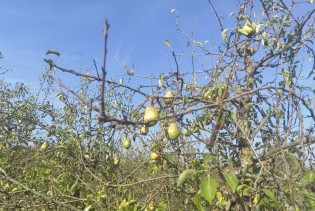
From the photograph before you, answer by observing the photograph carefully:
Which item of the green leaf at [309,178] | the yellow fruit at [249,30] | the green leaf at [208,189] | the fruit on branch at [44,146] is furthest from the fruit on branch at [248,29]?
the fruit on branch at [44,146]

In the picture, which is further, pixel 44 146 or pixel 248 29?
pixel 44 146

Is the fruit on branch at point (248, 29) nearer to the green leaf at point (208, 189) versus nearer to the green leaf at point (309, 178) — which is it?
the green leaf at point (309, 178)

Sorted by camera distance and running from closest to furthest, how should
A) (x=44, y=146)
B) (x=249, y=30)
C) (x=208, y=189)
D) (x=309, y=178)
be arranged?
(x=208, y=189)
(x=309, y=178)
(x=249, y=30)
(x=44, y=146)

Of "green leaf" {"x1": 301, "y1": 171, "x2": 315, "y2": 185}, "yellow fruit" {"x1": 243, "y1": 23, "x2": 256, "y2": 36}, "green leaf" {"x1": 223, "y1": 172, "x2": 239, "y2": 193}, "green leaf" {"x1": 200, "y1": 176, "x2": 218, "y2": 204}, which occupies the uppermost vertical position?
"yellow fruit" {"x1": 243, "y1": 23, "x2": 256, "y2": 36}

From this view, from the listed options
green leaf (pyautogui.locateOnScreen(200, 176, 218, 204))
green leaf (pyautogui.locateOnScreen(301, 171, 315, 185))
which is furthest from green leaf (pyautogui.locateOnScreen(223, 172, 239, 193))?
green leaf (pyautogui.locateOnScreen(301, 171, 315, 185))

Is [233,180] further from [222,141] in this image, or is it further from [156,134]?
[156,134]

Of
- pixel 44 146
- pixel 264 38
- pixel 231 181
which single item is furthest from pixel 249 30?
pixel 44 146

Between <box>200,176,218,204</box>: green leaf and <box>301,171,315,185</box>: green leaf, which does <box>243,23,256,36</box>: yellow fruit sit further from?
<box>200,176,218,204</box>: green leaf

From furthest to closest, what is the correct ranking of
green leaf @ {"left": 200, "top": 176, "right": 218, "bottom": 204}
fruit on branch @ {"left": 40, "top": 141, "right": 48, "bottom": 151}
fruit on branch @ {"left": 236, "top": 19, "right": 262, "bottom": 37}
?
1. fruit on branch @ {"left": 40, "top": 141, "right": 48, "bottom": 151}
2. fruit on branch @ {"left": 236, "top": 19, "right": 262, "bottom": 37}
3. green leaf @ {"left": 200, "top": 176, "right": 218, "bottom": 204}

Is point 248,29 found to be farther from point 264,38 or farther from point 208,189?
point 208,189

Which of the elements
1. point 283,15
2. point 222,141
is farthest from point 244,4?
point 222,141

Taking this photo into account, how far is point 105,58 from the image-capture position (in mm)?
1004

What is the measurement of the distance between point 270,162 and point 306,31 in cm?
83

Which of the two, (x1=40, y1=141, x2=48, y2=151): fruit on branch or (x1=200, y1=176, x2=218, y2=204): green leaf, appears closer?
(x1=200, y1=176, x2=218, y2=204): green leaf
